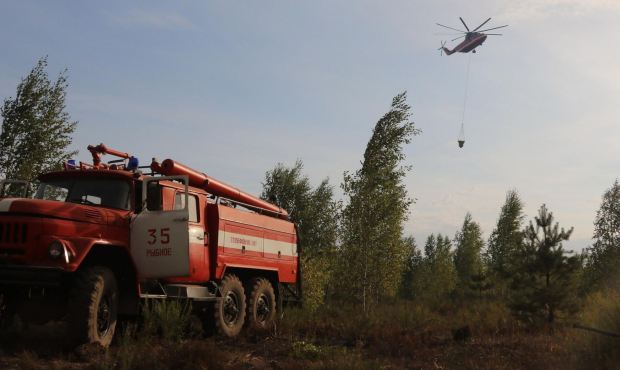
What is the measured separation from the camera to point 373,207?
71.7 feet

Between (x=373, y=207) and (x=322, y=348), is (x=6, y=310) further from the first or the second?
(x=373, y=207)

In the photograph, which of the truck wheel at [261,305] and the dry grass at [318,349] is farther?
the truck wheel at [261,305]

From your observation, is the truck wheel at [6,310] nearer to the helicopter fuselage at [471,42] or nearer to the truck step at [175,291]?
the truck step at [175,291]

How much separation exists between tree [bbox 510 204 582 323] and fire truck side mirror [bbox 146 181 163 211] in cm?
1076

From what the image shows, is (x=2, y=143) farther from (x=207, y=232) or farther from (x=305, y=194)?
(x=305, y=194)

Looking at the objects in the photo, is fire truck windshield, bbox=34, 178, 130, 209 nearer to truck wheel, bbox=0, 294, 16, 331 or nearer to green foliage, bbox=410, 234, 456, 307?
truck wheel, bbox=0, 294, 16, 331

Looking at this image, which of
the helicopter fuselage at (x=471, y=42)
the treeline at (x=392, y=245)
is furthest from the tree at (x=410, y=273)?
the helicopter fuselage at (x=471, y=42)

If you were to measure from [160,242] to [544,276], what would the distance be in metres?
11.3

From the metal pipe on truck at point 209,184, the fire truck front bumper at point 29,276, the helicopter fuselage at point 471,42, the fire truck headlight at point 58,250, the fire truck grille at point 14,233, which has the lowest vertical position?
the fire truck front bumper at point 29,276

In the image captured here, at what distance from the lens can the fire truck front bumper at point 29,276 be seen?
7.80 metres

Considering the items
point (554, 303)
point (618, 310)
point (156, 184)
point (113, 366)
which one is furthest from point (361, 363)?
point (554, 303)

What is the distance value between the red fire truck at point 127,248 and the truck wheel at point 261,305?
26 millimetres

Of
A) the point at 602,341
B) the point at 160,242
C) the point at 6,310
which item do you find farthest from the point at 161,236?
the point at 602,341

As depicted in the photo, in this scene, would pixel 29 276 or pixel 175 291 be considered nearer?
pixel 29 276
